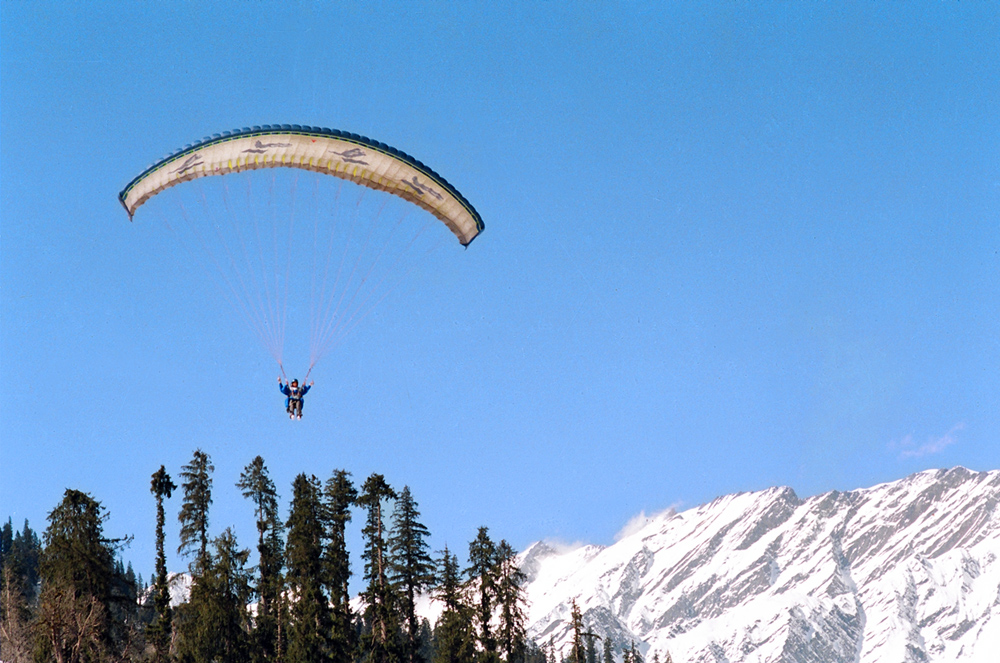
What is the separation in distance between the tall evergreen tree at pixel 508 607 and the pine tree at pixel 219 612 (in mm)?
12115

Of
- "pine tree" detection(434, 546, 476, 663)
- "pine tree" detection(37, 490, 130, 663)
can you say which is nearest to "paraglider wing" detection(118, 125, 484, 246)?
"pine tree" detection(37, 490, 130, 663)

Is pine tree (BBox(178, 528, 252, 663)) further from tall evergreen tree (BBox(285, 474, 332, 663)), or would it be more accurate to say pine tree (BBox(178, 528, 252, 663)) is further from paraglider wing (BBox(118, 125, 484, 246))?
paraglider wing (BBox(118, 125, 484, 246))

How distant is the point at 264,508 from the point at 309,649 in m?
8.99

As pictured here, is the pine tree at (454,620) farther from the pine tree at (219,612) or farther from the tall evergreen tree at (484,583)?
the pine tree at (219,612)

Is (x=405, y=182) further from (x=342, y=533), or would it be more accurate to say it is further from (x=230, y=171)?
(x=342, y=533)

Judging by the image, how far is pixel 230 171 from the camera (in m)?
37.5

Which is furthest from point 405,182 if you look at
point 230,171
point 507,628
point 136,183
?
point 507,628

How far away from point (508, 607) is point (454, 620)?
2552 millimetres

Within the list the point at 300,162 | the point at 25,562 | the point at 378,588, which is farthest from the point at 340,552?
the point at 25,562

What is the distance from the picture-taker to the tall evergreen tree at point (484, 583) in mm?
53969

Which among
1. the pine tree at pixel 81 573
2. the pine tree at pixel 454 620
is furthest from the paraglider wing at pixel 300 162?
the pine tree at pixel 454 620

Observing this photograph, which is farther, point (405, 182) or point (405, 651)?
point (405, 651)

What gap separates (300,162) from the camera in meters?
37.8

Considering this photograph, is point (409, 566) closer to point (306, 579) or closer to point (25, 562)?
point (306, 579)
